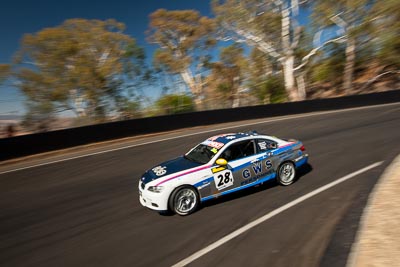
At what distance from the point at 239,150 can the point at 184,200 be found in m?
1.91

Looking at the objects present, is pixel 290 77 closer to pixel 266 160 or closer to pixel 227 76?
pixel 227 76

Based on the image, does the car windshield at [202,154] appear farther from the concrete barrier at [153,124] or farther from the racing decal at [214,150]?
the concrete barrier at [153,124]

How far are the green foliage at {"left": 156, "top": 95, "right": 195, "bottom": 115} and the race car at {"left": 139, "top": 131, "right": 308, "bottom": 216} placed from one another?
14803 mm

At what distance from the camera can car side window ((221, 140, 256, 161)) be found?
7.81m

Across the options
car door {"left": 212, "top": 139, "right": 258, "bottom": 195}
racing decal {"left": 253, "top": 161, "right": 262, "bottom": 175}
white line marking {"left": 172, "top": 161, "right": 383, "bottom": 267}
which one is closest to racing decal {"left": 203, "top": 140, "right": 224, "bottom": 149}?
car door {"left": 212, "top": 139, "right": 258, "bottom": 195}

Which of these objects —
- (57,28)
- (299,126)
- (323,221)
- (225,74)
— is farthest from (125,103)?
(225,74)

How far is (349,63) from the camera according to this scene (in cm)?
3788

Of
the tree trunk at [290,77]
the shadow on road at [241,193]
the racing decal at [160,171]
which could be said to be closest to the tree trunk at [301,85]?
the tree trunk at [290,77]

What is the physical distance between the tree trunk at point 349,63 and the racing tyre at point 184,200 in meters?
35.5

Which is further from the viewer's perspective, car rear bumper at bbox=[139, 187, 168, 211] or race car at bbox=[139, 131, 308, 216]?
race car at bbox=[139, 131, 308, 216]

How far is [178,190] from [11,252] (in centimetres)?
340

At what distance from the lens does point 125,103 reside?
2398cm

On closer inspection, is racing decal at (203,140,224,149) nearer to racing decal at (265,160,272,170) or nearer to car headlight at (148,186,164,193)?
racing decal at (265,160,272,170)

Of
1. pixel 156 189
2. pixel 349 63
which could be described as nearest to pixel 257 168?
pixel 156 189
